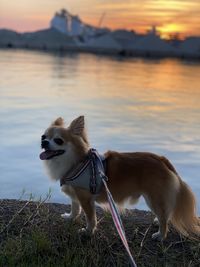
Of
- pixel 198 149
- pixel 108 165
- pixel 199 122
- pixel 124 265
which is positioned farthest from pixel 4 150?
pixel 199 122

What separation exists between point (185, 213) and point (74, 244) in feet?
3.21

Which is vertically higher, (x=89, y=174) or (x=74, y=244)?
(x=89, y=174)

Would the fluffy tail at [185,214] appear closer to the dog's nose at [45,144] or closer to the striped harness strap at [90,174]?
the striped harness strap at [90,174]

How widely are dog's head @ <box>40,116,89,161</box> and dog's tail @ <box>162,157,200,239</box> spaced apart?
0.71 metres

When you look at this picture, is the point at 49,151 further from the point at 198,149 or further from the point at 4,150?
the point at 198,149

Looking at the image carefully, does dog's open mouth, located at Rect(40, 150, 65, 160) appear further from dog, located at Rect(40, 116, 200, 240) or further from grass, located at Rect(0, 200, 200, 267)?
grass, located at Rect(0, 200, 200, 267)

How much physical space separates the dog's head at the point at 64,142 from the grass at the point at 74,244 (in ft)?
2.05

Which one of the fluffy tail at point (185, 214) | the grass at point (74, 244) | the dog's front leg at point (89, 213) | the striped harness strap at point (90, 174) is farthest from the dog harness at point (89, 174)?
the fluffy tail at point (185, 214)

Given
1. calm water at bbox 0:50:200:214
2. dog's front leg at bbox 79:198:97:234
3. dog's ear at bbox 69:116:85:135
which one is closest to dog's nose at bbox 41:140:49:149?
dog's ear at bbox 69:116:85:135

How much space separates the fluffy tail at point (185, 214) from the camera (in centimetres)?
401

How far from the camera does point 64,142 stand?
380 centimetres

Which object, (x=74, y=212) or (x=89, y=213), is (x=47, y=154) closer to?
(x=89, y=213)

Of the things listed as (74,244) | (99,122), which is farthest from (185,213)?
(99,122)

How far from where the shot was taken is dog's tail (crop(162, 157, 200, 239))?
4.01 m
